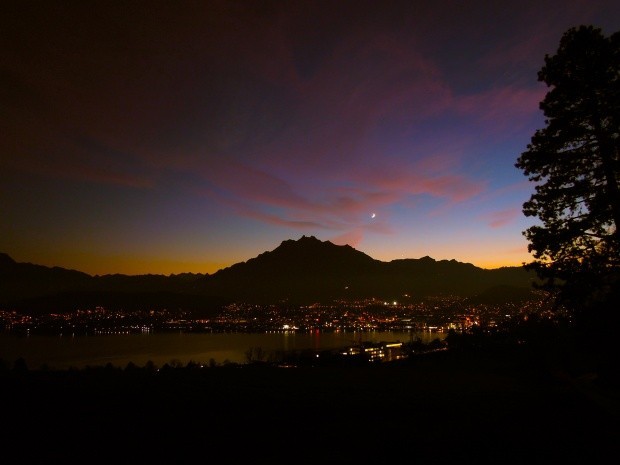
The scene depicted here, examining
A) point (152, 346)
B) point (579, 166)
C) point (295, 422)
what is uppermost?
point (579, 166)

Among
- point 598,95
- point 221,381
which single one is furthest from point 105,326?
point 598,95

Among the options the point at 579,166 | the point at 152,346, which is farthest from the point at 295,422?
the point at 152,346

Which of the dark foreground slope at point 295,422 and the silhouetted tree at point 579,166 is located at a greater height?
the silhouetted tree at point 579,166

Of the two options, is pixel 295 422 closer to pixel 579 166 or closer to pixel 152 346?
pixel 579 166

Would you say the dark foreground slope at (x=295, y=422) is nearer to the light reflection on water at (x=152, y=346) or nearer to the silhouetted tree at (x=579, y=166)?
the silhouetted tree at (x=579, y=166)

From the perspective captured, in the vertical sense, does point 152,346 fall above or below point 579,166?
below

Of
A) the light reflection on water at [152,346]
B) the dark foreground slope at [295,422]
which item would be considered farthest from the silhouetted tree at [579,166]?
the light reflection on water at [152,346]

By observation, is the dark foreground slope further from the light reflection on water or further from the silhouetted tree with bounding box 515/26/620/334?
the light reflection on water
